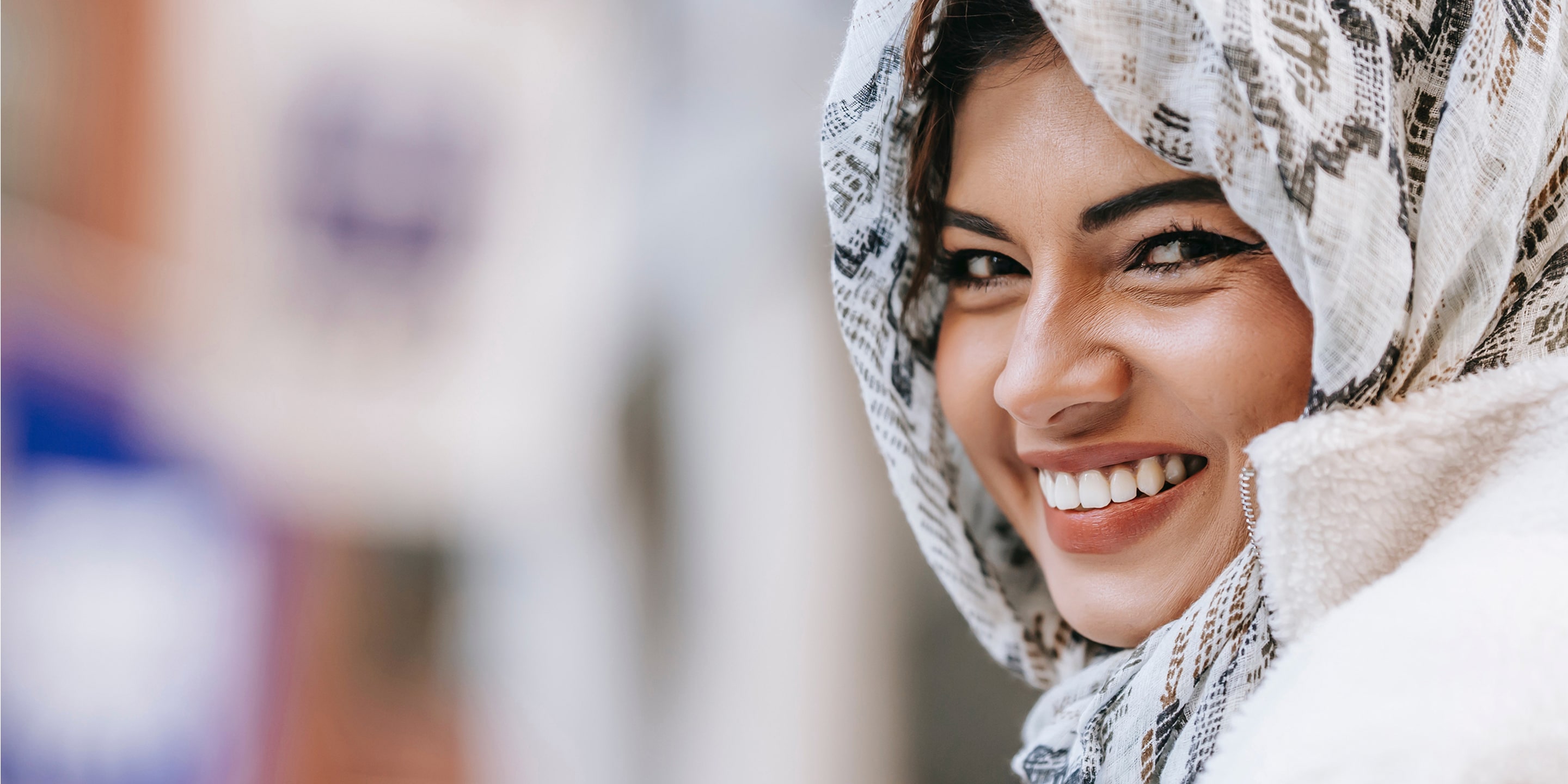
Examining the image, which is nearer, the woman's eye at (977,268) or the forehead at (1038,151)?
the forehead at (1038,151)

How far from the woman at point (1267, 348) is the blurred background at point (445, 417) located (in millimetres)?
1260

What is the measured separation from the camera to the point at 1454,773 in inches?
16.5

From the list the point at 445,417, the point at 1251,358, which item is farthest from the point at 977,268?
the point at 445,417

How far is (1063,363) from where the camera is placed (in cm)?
72

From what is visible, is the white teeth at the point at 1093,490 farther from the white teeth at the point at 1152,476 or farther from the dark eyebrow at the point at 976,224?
the dark eyebrow at the point at 976,224

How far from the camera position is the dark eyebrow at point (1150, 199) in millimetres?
664

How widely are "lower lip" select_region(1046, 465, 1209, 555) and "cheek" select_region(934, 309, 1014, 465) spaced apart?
0.28 ft

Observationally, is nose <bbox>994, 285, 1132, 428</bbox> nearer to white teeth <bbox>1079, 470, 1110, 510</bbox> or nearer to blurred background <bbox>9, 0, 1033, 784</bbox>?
white teeth <bbox>1079, 470, 1110, 510</bbox>

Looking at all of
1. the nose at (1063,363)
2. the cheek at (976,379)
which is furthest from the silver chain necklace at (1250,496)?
the cheek at (976,379)

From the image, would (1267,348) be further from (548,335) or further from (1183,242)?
(548,335)

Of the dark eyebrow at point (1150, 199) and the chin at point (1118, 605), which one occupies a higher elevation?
the dark eyebrow at point (1150, 199)

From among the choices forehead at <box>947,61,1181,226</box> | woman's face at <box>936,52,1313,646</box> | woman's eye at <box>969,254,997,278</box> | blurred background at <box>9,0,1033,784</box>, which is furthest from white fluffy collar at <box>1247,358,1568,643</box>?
blurred background at <box>9,0,1033,784</box>

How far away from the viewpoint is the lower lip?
737 millimetres

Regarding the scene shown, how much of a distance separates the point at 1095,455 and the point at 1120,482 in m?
0.03
